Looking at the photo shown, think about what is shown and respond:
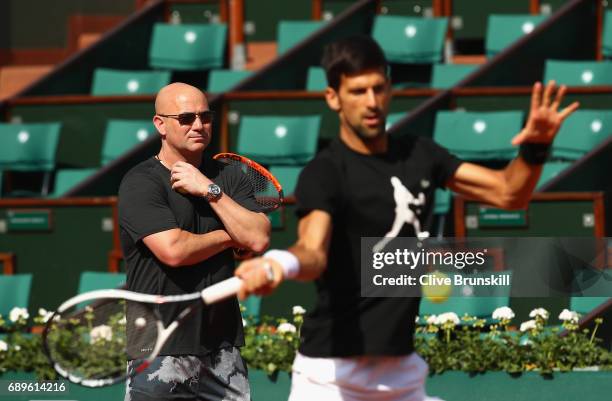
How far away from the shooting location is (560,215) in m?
8.21

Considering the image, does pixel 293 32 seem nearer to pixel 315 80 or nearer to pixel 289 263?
pixel 315 80

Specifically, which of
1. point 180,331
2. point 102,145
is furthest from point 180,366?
point 102,145

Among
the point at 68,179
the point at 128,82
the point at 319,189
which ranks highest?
the point at 319,189

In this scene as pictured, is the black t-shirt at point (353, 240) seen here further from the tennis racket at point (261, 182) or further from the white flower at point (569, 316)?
the white flower at point (569, 316)

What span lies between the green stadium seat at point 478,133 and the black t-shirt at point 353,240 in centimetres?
586

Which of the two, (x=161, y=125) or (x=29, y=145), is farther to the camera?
(x=29, y=145)

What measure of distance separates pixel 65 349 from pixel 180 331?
430 millimetres

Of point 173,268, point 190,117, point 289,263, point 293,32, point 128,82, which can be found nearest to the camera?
point 289,263

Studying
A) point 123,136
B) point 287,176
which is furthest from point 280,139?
point 123,136

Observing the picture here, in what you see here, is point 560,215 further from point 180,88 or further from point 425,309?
point 180,88

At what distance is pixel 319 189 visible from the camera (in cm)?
359

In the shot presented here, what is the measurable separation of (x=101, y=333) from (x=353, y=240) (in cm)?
127

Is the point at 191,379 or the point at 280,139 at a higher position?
the point at 280,139

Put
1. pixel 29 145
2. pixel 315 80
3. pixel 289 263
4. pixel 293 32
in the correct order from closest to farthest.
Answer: pixel 289 263, pixel 29 145, pixel 315 80, pixel 293 32
